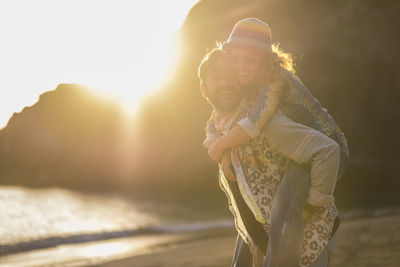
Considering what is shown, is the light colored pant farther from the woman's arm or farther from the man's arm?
the woman's arm

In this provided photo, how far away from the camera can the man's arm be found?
8.34 feet

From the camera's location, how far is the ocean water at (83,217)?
48.2ft

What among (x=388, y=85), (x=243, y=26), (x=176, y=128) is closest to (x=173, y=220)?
(x=176, y=128)

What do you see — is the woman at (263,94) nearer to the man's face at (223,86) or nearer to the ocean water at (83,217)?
the man's face at (223,86)

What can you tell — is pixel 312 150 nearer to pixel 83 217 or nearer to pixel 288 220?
pixel 288 220

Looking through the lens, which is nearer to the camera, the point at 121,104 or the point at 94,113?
the point at 94,113

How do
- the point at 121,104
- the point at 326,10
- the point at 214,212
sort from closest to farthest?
the point at 214,212 < the point at 121,104 < the point at 326,10

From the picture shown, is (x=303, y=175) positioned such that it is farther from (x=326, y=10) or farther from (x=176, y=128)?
(x=326, y=10)

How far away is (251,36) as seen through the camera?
2.72 meters

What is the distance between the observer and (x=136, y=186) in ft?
87.5

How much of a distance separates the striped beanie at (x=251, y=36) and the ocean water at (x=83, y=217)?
1156cm

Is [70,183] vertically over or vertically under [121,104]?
under

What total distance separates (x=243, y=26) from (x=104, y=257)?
28.1ft

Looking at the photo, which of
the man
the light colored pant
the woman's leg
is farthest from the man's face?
the woman's leg
